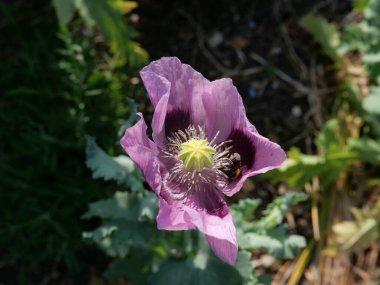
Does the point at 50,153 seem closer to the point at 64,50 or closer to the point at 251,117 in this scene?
the point at 64,50

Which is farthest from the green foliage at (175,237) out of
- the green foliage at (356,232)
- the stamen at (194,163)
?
the green foliage at (356,232)

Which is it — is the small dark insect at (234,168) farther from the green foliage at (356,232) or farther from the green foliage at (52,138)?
the green foliage at (356,232)

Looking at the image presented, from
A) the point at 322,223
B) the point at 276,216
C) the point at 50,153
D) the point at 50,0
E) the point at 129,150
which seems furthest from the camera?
the point at 50,0

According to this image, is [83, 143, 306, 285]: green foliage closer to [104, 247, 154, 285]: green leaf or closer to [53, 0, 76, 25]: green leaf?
[104, 247, 154, 285]: green leaf

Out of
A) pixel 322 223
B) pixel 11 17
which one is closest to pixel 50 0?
pixel 11 17

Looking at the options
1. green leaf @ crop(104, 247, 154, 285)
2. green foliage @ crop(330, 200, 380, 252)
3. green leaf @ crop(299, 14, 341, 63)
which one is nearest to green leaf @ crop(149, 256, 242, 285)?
green leaf @ crop(104, 247, 154, 285)

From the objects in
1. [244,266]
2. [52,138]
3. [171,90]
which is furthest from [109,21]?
[244,266]
